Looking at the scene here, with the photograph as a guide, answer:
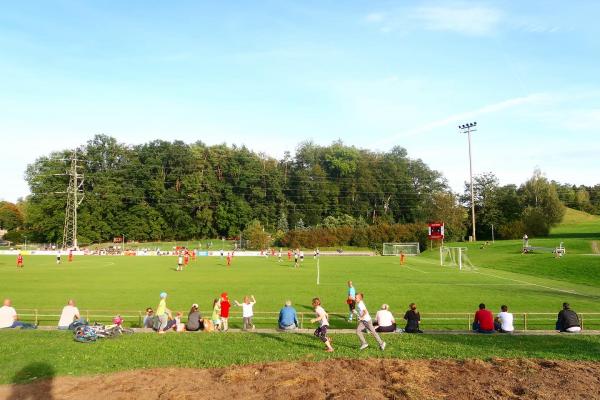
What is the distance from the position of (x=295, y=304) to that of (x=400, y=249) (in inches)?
2495

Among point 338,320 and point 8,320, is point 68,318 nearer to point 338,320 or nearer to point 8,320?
point 8,320

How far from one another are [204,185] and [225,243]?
53.6 feet

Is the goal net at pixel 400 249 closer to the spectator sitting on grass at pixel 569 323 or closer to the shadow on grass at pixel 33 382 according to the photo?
the spectator sitting on grass at pixel 569 323

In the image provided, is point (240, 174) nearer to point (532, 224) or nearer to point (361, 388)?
point (532, 224)

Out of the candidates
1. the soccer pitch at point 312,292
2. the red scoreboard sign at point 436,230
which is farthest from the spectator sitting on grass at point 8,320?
the red scoreboard sign at point 436,230

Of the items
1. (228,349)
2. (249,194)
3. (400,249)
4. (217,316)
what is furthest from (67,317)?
(249,194)

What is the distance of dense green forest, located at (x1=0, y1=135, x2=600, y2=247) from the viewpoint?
102m

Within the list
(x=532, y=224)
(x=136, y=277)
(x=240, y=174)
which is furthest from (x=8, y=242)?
(x=532, y=224)

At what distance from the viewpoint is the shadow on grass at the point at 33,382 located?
398 inches

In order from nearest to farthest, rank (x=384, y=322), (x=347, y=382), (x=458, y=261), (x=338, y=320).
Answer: (x=347, y=382) < (x=384, y=322) < (x=338, y=320) < (x=458, y=261)

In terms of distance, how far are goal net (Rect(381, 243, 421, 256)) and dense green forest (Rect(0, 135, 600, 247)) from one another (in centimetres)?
1352

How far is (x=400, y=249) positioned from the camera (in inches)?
3374

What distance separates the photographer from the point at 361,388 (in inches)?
405

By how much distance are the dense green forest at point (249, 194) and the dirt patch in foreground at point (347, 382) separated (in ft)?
270
